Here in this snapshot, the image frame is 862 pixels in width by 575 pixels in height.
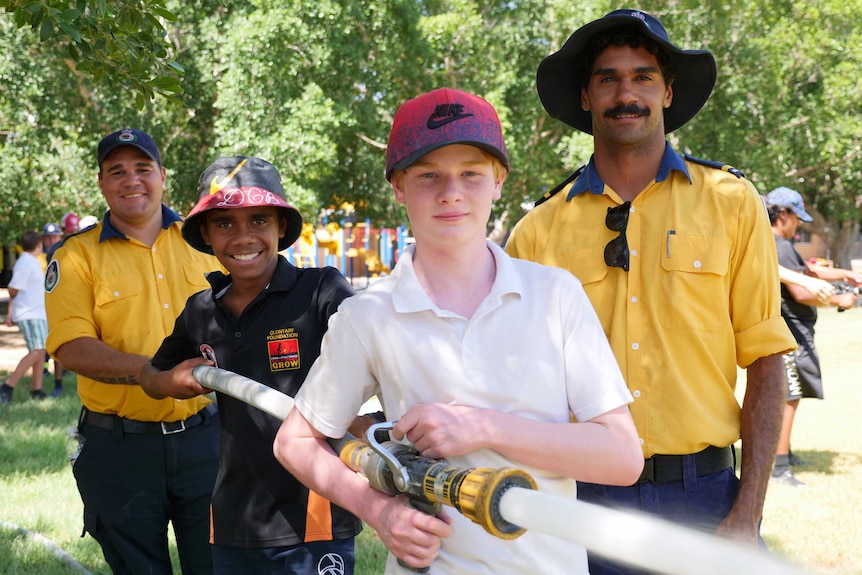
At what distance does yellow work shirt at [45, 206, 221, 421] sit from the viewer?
4.14 meters

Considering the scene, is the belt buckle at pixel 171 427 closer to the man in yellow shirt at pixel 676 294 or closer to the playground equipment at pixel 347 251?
the man in yellow shirt at pixel 676 294

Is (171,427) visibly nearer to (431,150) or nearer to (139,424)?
(139,424)

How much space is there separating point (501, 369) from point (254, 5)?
640 inches

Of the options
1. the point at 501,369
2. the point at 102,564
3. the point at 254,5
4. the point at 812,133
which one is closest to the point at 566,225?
the point at 501,369

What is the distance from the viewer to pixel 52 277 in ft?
14.2

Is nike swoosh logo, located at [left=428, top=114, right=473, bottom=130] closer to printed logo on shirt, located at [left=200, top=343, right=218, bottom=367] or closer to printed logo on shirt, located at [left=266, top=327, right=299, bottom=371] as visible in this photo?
printed logo on shirt, located at [left=266, top=327, right=299, bottom=371]

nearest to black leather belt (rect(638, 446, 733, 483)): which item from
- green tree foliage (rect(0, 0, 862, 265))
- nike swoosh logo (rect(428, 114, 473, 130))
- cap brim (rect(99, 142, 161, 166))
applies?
nike swoosh logo (rect(428, 114, 473, 130))

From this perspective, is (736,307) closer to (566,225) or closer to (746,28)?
(566,225)

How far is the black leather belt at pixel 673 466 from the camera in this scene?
2.76 metres

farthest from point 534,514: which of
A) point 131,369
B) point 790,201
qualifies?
point 790,201

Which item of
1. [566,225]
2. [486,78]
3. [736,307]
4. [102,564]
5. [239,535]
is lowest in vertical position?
[102,564]

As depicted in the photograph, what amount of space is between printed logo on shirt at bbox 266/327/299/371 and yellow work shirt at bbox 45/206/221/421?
3.46ft

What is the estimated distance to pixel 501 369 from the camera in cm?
193

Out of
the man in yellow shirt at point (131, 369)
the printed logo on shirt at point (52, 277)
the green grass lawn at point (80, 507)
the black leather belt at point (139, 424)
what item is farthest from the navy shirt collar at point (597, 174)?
the green grass lawn at point (80, 507)
